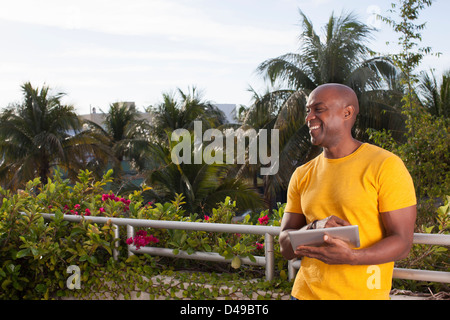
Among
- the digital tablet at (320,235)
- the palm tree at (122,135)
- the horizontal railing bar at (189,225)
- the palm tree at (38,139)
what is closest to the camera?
the digital tablet at (320,235)

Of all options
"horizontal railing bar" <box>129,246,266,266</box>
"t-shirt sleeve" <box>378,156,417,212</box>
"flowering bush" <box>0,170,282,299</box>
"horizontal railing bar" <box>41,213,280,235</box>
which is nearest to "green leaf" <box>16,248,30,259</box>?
"flowering bush" <box>0,170,282,299</box>

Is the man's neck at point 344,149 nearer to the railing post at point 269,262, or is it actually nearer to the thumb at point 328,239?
the thumb at point 328,239

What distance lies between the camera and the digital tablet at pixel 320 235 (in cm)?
168

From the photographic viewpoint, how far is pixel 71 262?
3723 millimetres

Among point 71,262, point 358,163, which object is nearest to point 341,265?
point 358,163

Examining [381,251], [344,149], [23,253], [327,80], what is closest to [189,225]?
[23,253]

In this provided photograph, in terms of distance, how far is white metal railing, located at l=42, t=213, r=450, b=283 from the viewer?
2.28 meters

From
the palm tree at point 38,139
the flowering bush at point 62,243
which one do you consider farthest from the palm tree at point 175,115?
the flowering bush at point 62,243

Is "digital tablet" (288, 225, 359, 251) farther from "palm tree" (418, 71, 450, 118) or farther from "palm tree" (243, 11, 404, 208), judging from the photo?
"palm tree" (418, 71, 450, 118)

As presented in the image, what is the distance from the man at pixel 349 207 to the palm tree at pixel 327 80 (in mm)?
15086

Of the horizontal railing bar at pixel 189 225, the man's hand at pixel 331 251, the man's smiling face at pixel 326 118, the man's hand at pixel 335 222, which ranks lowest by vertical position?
the horizontal railing bar at pixel 189 225

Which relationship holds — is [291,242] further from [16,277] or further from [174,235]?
[16,277]

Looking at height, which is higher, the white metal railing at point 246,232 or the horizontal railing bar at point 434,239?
the horizontal railing bar at point 434,239
